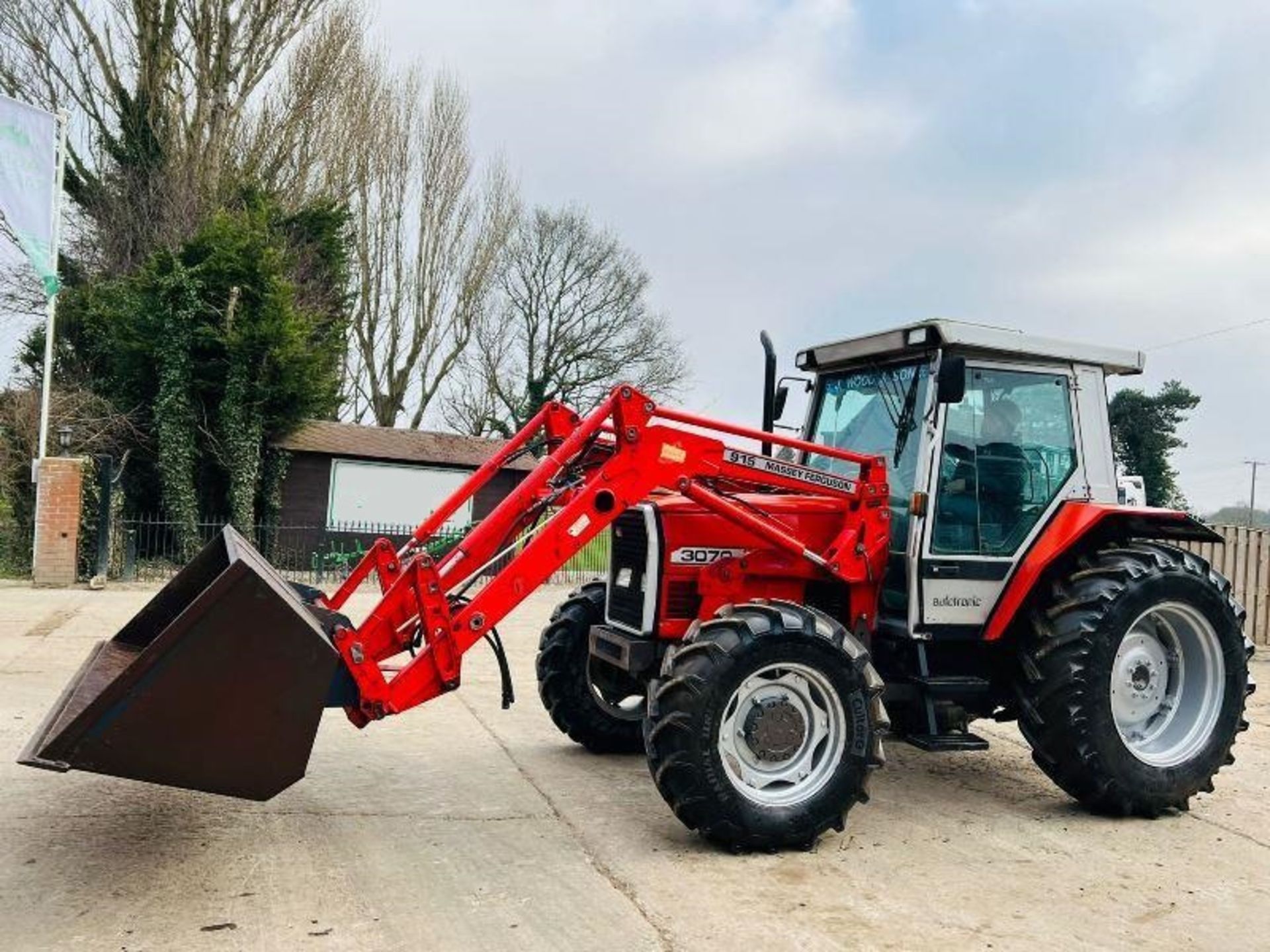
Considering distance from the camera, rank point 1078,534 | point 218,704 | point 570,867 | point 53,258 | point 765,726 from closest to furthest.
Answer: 1. point 218,704
2. point 570,867
3. point 765,726
4. point 1078,534
5. point 53,258

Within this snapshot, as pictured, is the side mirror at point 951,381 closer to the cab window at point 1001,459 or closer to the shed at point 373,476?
the cab window at point 1001,459

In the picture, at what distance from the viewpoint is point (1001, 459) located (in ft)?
18.1

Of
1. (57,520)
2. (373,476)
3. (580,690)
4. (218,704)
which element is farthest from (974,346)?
(373,476)

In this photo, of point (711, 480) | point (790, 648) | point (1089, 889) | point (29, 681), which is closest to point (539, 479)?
point (711, 480)

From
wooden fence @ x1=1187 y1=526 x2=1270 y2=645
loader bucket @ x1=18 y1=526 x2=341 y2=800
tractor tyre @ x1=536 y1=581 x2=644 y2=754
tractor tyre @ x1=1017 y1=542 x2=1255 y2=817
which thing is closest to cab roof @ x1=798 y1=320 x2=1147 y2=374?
tractor tyre @ x1=1017 y1=542 x2=1255 y2=817

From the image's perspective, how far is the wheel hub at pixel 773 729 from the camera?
4.53 metres

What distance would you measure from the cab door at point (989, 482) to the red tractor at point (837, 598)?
12 millimetres

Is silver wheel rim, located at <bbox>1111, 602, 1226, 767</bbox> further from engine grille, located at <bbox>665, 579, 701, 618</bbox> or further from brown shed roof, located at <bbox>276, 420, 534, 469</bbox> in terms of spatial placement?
brown shed roof, located at <bbox>276, 420, 534, 469</bbox>

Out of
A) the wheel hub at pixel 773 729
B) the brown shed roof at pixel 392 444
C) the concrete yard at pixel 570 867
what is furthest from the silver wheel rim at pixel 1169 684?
the brown shed roof at pixel 392 444

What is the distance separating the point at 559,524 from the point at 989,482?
7.68 ft

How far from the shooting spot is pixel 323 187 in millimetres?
23750

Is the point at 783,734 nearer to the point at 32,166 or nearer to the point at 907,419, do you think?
the point at 907,419

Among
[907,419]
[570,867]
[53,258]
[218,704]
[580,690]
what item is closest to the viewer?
[218,704]

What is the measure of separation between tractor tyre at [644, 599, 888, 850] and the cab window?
3.57 ft
